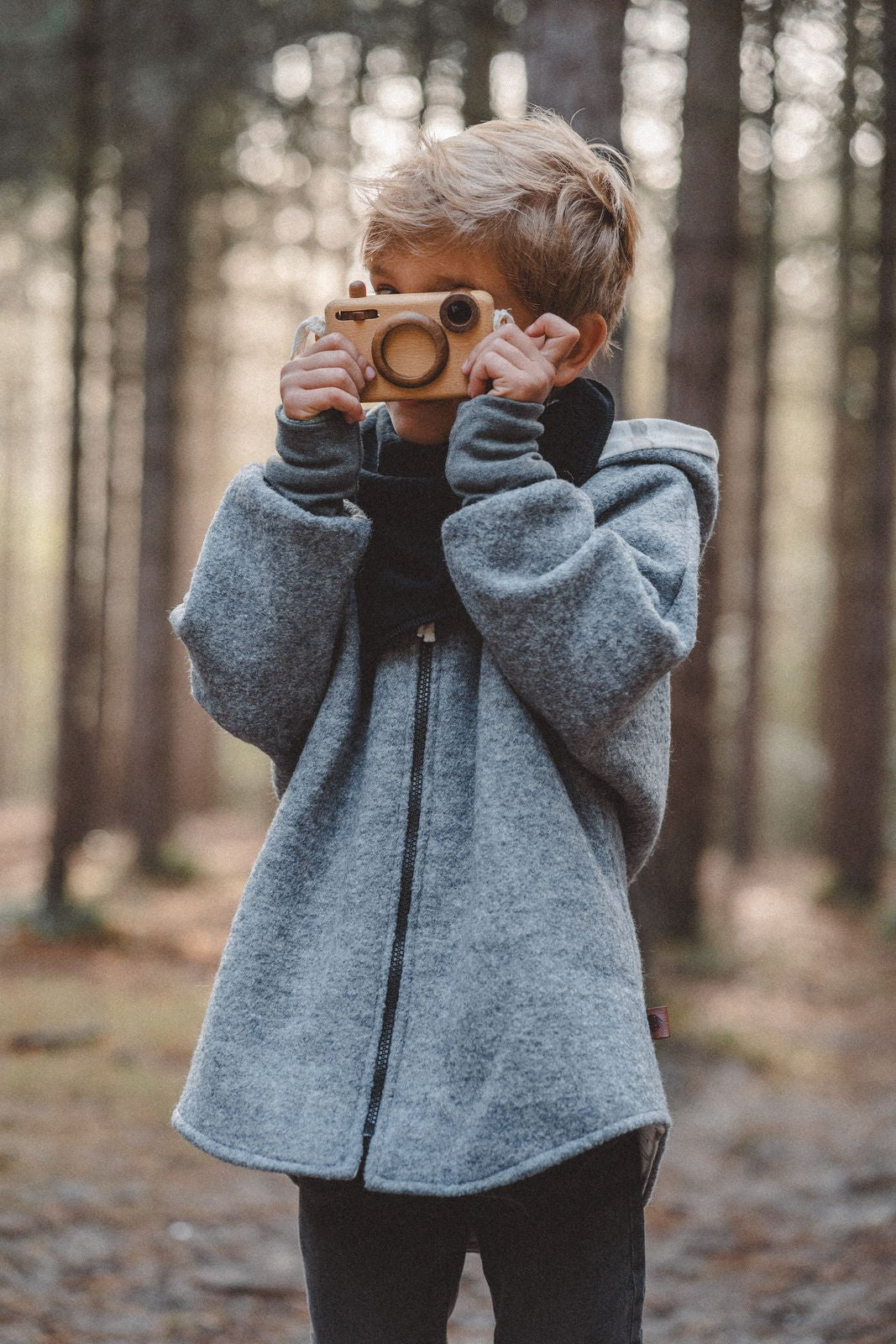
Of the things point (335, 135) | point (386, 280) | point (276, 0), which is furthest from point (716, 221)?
point (386, 280)

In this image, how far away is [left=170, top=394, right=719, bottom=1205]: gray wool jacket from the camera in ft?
5.27

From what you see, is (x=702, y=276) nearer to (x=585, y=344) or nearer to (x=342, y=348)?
(x=585, y=344)

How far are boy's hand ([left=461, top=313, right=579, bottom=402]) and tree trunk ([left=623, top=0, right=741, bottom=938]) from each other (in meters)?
5.89

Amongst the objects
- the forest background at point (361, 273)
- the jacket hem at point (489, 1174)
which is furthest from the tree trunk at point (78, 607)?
the jacket hem at point (489, 1174)

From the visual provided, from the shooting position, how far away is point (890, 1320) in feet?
12.7

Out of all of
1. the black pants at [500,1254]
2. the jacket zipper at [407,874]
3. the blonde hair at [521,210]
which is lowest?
the black pants at [500,1254]

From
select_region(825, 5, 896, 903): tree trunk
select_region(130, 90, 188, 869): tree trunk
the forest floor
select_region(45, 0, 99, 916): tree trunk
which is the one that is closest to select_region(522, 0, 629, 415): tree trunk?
the forest floor

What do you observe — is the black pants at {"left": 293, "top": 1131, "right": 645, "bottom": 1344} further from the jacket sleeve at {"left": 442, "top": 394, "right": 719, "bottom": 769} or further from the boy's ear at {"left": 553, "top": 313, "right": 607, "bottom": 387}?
the boy's ear at {"left": 553, "top": 313, "right": 607, "bottom": 387}

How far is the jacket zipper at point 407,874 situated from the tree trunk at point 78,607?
7.92 m

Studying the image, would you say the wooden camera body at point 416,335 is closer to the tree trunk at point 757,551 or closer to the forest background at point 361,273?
the forest background at point 361,273

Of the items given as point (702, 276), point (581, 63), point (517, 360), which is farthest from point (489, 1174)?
point (702, 276)

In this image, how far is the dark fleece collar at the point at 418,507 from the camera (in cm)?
178

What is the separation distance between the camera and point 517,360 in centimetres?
167

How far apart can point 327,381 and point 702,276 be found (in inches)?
274
